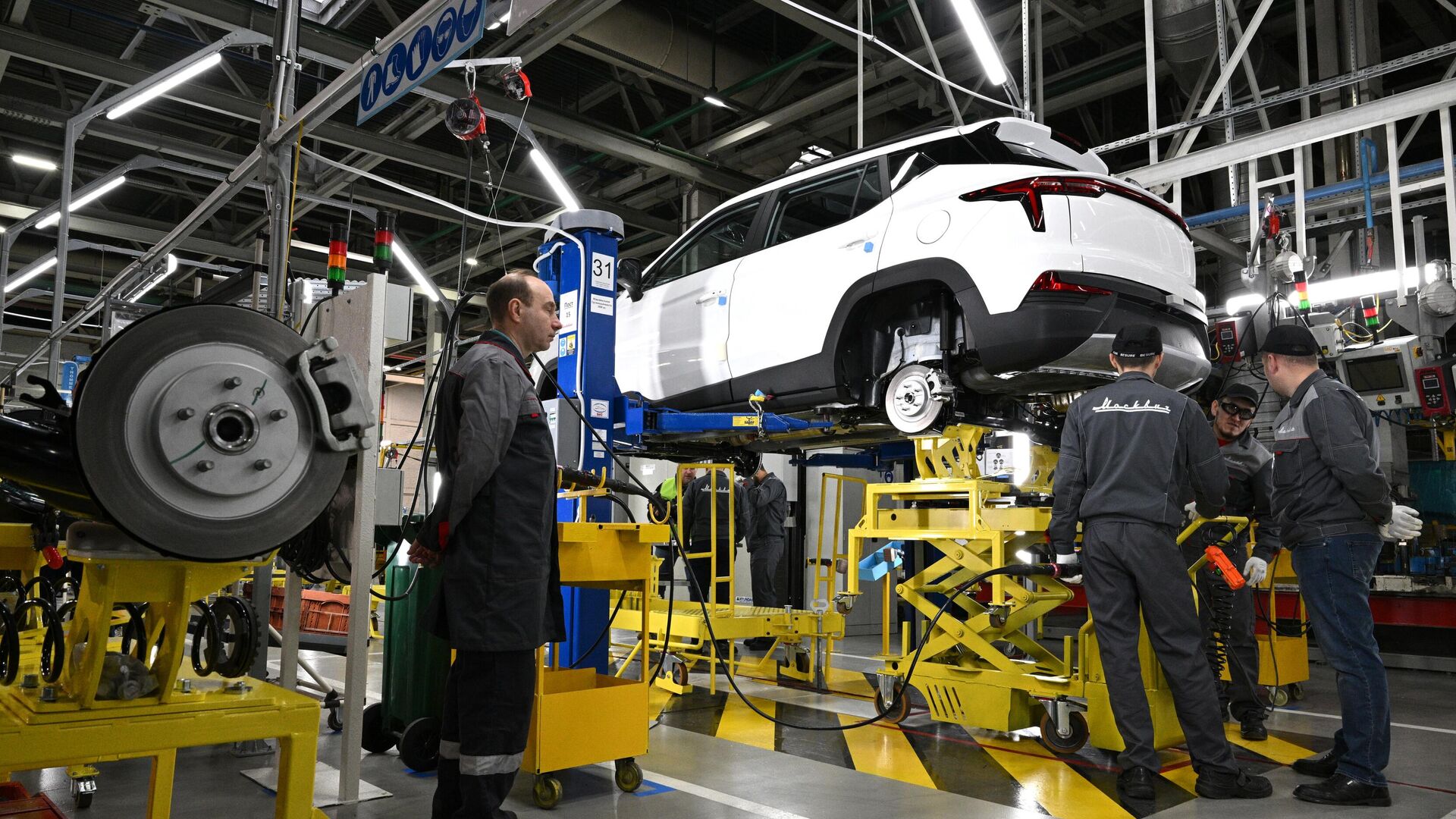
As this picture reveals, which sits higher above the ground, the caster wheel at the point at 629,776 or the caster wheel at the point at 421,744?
the caster wheel at the point at 421,744

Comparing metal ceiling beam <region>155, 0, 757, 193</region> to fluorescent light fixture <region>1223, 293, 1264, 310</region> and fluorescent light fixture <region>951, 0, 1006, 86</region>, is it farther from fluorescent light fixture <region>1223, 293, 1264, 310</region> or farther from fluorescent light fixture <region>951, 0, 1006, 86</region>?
fluorescent light fixture <region>1223, 293, 1264, 310</region>

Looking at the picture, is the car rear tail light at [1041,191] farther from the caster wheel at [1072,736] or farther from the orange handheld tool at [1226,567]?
the caster wheel at [1072,736]

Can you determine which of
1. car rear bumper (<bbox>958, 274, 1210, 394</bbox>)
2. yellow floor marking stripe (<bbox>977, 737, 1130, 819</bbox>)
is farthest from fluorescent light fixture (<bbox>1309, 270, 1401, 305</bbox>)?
yellow floor marking stripe (<bbox>977, 737, 1130, 819</bbox>)

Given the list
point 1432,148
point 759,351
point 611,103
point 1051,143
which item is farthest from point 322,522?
point 1432,148

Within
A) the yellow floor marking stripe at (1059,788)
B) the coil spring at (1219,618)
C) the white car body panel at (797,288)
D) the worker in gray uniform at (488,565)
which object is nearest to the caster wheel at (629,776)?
the worker in gray uniform at (488,565)

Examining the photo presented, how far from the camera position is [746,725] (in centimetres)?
446

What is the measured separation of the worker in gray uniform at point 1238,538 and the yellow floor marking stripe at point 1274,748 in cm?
4

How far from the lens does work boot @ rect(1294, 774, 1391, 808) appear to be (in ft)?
10.1

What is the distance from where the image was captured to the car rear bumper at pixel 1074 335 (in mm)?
3729

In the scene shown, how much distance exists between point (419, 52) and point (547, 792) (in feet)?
8.43

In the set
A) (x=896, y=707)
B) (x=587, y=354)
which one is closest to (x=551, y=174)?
(x=587, y=354)

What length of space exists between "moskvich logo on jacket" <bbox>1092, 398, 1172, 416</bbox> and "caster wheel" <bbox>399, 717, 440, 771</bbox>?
8.54 ft

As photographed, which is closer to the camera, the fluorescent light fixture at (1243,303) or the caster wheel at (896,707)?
the caster wheel at (896,707)

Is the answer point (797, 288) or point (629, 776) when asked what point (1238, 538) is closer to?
point (797, 288)
